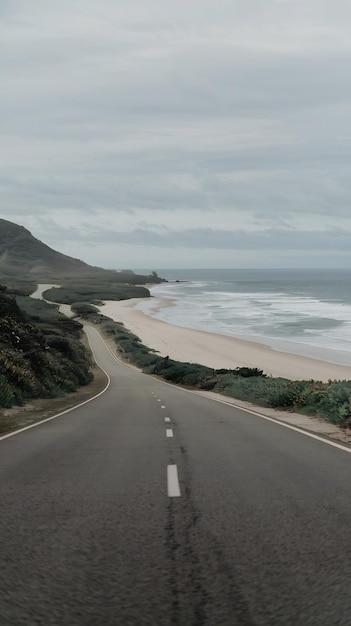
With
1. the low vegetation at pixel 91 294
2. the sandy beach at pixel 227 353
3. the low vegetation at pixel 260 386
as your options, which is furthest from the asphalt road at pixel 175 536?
the low vegetation at pixel 91 294

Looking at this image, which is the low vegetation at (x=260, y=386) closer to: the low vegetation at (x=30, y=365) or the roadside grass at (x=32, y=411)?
the low vegetation at (x=30, y=365)

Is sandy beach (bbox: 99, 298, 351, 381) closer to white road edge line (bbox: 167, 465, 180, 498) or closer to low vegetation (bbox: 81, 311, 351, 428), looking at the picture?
low vegetation (bbox: 81, 311, 351, 428)

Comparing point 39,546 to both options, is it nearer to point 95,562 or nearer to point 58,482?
point 95,562

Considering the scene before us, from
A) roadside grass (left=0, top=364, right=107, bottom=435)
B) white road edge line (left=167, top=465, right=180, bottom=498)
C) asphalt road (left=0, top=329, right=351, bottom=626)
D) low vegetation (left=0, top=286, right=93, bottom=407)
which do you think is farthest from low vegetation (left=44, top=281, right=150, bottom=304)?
white road edge line (left=167, top=465, right=180, bottom=498)

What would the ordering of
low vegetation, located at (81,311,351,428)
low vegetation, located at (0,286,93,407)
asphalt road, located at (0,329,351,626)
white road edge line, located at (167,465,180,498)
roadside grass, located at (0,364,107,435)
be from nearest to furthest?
asphalt road, located at (0,329,351,626) → white road edge line, located at (167,465,180,498) → roadside grass, located at (0,364,107,435) → low vegetation, located at (81,311,351,428) → low vegetation, located at (0,286,93,407)

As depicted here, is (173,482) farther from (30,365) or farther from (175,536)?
(30,365)

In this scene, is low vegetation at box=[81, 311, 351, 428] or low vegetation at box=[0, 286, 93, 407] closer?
low vegetation at box=[81, 311, 351, 428]

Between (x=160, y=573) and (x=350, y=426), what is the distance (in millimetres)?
11794

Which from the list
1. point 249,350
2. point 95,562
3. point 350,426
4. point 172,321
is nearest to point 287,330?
point 249,350

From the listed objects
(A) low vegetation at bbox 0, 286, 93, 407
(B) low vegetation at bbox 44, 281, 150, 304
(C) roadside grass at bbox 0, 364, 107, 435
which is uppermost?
(B) low vegetation at bbox 44, 281, 150, 304

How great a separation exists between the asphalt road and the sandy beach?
32623 mm

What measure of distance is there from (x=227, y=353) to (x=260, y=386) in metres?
30.5

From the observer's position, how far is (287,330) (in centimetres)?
7712

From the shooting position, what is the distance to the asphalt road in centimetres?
423
